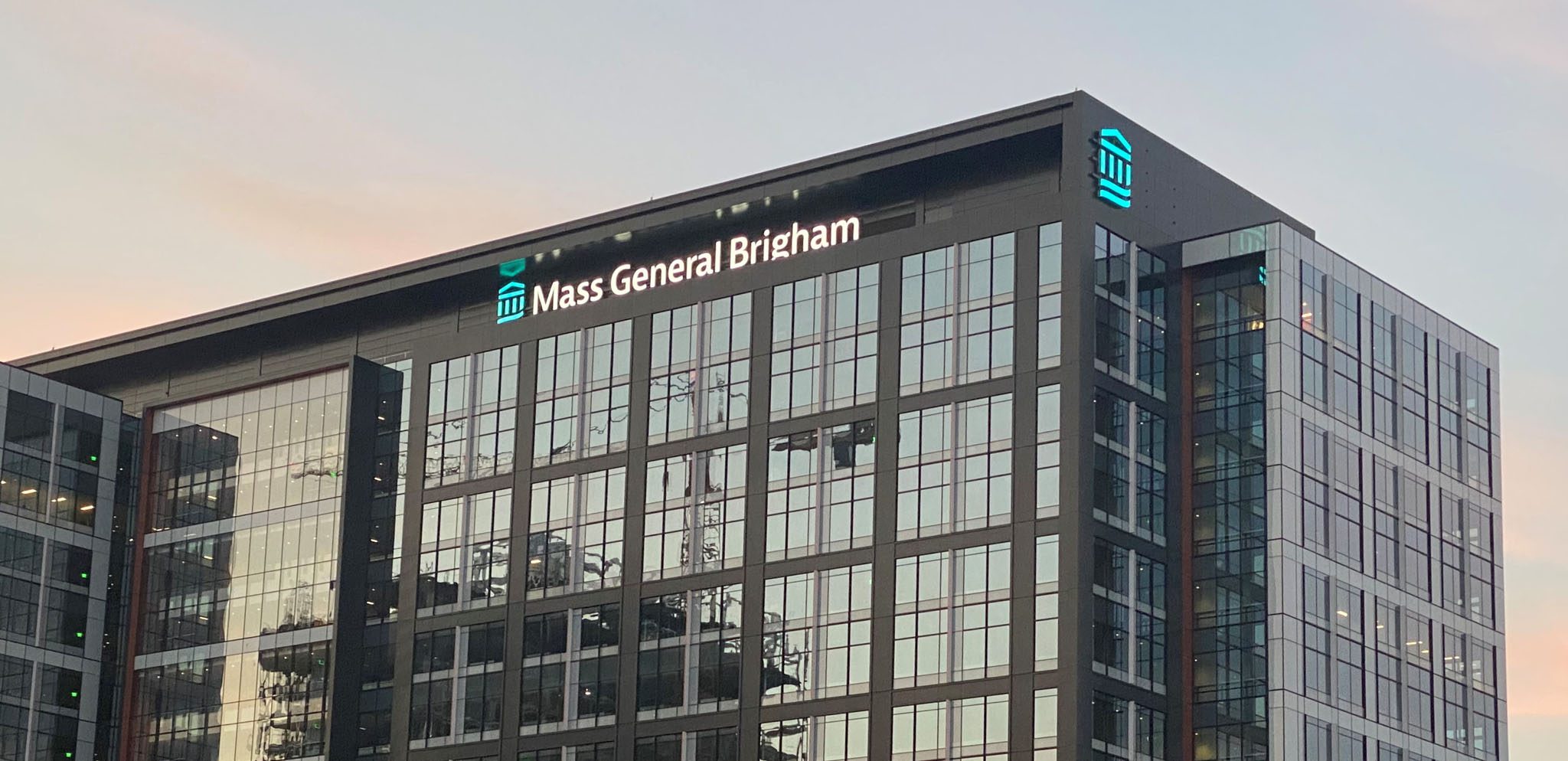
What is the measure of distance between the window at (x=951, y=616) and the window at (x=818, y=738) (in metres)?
2.96

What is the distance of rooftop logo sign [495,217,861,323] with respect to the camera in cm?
13012

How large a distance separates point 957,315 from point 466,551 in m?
33.0

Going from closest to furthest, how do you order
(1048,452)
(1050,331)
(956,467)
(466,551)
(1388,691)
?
(1048,452), (1050,331), (956,467), (1388,691), (466,551)

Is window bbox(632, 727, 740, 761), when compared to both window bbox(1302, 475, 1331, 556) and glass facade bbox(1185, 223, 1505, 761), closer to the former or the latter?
glass facade bbox(1185, 223, 1505, 761)

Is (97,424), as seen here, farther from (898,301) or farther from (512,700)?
(898,301)

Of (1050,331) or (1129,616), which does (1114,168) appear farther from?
(1129,616)

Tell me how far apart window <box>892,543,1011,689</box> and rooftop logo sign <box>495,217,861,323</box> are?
18838 mm

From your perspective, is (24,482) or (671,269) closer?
(671,269)

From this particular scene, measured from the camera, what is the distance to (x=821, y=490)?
12500 cm

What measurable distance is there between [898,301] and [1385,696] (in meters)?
30.8

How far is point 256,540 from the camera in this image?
486ft

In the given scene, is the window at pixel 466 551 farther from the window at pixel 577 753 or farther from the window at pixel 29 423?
the window at pixel 29 423

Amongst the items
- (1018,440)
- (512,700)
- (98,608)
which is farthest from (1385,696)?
(98,608)

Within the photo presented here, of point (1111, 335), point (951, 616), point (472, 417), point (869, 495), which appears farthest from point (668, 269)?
point (951, 616)
